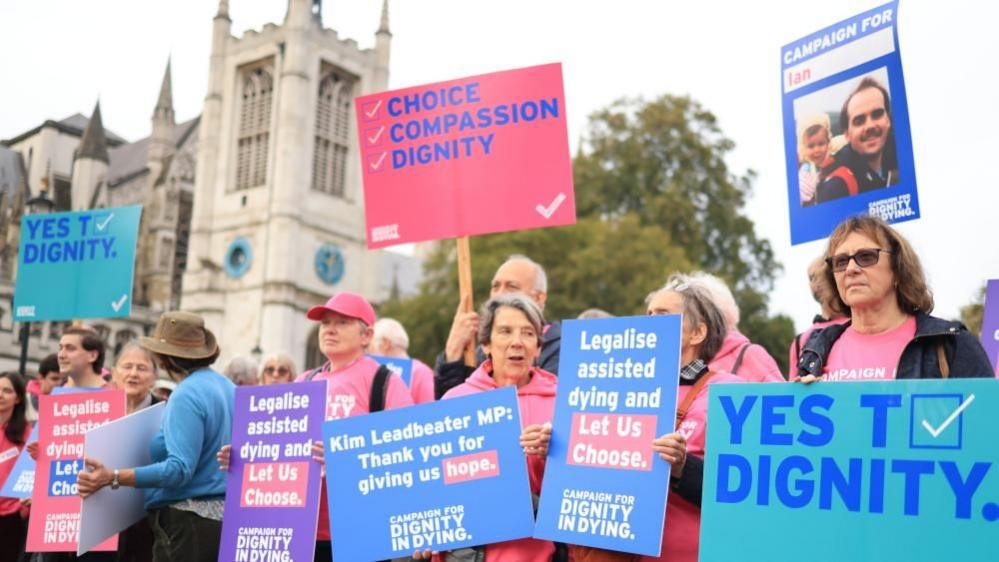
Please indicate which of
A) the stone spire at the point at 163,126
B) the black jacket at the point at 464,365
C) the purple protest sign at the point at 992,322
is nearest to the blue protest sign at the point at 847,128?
the purple protest sign at the point at 992,322

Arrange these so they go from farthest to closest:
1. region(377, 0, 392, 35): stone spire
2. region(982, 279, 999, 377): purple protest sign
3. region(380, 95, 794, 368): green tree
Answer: region(377, 0, 392, 35): stone spire < region(380, 95, 794, 368): green tree < region(982, 279, 999, 377): purple protest sign

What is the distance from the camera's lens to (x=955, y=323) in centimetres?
347

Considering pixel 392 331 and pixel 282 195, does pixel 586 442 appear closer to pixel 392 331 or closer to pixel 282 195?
pixel 392 331

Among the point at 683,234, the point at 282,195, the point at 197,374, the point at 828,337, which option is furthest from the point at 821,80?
the point at 282,195

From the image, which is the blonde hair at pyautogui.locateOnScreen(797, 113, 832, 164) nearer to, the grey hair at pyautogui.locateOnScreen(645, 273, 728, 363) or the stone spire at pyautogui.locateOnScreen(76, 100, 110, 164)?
the grey hair at pyautogui.locateOnScreen(645, 273, 728, 363)

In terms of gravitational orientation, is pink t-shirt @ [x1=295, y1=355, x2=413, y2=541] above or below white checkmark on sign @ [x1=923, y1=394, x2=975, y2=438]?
above

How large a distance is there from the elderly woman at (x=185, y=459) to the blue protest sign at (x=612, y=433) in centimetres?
183

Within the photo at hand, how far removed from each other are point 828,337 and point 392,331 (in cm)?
480

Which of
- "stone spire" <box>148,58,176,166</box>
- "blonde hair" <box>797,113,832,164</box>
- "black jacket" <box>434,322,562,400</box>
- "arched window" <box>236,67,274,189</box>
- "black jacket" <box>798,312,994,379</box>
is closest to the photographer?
"black jacket" <box>798,312,994,379</box>

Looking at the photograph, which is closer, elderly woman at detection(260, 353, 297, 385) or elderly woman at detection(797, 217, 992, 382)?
elderly woman at detection(797, 217, 992, 382)

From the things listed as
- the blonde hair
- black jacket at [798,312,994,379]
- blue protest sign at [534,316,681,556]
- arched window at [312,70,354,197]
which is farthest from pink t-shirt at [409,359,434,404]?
arched window at [312,70,354,197]

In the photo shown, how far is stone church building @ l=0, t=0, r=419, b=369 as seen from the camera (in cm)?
5116

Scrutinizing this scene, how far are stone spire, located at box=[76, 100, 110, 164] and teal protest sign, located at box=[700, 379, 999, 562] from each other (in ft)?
209

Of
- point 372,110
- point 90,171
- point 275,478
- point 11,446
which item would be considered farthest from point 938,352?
point 90,171
